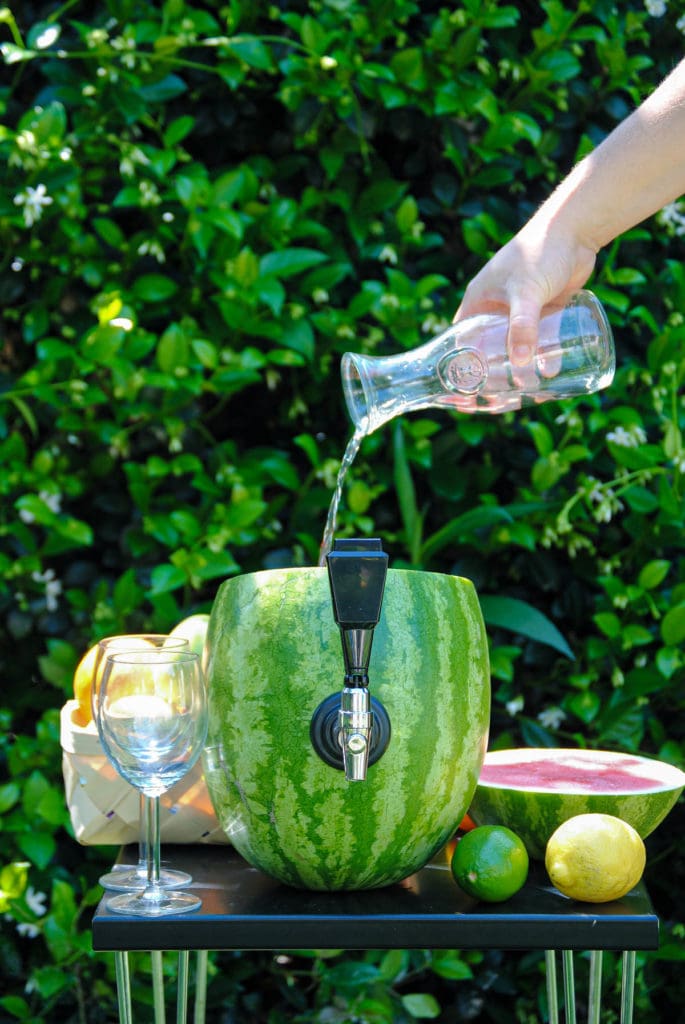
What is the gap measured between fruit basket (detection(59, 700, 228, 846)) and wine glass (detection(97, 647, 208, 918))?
0.78 ft

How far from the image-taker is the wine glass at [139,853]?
4.79 ft

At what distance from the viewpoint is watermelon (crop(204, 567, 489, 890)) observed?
4.58 ft

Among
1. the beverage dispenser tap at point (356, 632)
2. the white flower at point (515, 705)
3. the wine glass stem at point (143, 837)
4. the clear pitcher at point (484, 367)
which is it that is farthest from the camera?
the white flower at point (515, 705)

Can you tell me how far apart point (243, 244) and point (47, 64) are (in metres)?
0.58

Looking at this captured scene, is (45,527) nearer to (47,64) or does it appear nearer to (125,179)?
(125,179)

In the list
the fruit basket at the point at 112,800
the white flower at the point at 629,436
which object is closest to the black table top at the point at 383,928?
the fruit basket at the point at 112,800

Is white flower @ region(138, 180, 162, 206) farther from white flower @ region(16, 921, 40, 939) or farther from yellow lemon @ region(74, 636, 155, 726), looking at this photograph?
white flower @ region(16, 921, 40, 939)

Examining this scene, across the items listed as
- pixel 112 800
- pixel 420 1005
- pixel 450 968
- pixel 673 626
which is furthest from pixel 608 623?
pixel 112 800

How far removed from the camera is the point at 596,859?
137cm

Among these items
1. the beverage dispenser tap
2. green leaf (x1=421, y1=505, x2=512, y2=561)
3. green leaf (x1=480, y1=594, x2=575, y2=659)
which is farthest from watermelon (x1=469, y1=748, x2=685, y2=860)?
green leaf (x1=421, y1=505, x2=512, y2=561)

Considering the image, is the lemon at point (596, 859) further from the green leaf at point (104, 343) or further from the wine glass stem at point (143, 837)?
the green leaf at point (104, 343)

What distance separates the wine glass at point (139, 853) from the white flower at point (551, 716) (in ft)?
4.28

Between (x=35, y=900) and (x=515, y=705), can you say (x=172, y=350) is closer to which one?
(x=515, y=705)

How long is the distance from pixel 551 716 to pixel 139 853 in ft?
4.38
